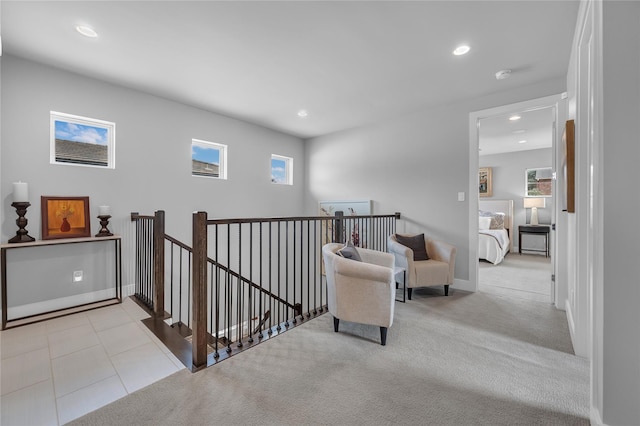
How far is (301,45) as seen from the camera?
244cm

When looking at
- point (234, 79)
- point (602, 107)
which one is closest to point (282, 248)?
point (234, 79)

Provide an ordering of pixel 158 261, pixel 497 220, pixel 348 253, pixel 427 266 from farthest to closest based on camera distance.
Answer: pixel 497 220 → pixel 427 266 → pixel 158 261 → pixel 348 253

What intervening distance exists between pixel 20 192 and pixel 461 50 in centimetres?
433

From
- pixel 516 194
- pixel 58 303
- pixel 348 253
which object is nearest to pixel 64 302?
pixel 58 303

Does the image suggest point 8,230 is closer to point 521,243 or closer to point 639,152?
point 639,152

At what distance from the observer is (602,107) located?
3.69 feet

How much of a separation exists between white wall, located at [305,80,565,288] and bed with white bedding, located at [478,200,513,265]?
1.99 meters

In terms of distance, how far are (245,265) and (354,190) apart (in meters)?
2.34

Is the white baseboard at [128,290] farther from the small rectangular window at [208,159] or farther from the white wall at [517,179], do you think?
the white wall at [517,179]

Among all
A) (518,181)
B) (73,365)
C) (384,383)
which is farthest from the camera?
(518,181)

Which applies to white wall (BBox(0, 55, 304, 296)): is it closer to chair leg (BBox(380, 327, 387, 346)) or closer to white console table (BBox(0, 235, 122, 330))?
white console table (BBox(0, 235, 122, 330))

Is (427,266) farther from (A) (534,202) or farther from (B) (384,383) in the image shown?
(A) (534,202)

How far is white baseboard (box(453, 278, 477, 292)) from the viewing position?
355 centimetres

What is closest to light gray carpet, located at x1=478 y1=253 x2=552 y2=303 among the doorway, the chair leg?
the doorway
